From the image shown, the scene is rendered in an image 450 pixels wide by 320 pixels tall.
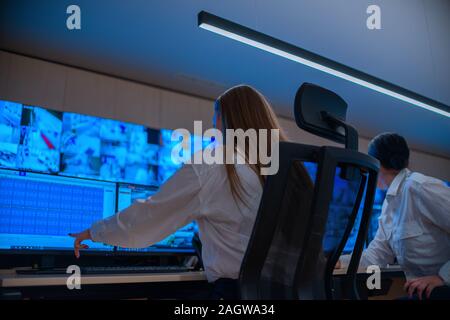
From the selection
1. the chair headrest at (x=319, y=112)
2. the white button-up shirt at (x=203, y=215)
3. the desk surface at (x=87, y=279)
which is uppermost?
the chair headrest at (x=319, y=112)

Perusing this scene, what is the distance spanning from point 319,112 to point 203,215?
47 cm

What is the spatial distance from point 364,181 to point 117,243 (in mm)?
786

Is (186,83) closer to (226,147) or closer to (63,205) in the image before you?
(63,205)

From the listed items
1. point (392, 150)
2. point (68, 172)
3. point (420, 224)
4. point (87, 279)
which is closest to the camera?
point (87, 279)

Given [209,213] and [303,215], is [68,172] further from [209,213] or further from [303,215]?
[303,215]

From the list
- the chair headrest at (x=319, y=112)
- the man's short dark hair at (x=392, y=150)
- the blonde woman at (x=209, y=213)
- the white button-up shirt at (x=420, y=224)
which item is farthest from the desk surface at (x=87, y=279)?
the man's short dark hair at (x=392, y=150)

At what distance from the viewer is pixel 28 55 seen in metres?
3.14

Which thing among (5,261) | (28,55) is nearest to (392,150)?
(5,261)

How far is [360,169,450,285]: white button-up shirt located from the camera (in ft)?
6.16

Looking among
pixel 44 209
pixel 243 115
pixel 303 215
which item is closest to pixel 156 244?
pixel 44 209

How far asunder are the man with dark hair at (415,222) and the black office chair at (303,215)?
2.06 feet

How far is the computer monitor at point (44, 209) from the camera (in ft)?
5.86

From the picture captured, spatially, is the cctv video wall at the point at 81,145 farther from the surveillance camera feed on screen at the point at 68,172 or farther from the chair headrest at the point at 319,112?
the chair headrest at the point at 319,112

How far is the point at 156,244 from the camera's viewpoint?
7.11 feet
